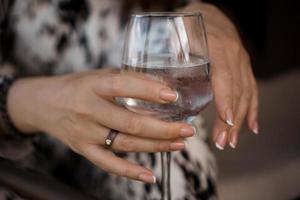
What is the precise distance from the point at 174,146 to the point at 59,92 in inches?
6.4

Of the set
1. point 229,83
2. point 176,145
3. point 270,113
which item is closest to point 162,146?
point 176,145

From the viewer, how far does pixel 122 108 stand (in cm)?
52

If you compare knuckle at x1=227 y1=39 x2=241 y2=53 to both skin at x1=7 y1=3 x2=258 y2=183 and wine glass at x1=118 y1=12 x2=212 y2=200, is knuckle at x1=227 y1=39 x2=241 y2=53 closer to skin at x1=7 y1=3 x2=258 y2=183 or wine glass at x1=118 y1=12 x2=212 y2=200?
skin at x1=7 y1=3 x2=258 y2=183

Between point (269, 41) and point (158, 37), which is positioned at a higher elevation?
point (158, 37)

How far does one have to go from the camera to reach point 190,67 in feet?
1.61

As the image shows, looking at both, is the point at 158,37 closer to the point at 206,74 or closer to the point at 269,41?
the point at 206,74

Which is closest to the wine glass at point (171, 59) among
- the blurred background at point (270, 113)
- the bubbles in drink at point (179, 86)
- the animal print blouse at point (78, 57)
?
the bubbles in drink at point (179, 86)

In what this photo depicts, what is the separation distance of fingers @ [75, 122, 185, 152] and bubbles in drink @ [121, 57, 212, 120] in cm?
3

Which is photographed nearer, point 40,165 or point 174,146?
point 174,146

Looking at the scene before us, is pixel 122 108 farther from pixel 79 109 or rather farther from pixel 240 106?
pixel 240 106

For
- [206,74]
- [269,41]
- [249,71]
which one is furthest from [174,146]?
[269,41]

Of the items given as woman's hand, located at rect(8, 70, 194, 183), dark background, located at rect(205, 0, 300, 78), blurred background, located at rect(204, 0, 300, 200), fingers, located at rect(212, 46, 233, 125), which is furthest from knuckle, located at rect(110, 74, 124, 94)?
dark background, located at rect(205, 0, 300, 78)

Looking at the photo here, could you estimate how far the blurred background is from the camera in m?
1.24

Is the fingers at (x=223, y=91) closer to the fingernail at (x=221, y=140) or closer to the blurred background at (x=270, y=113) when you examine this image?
the fingernail at (x=221, y=140)
